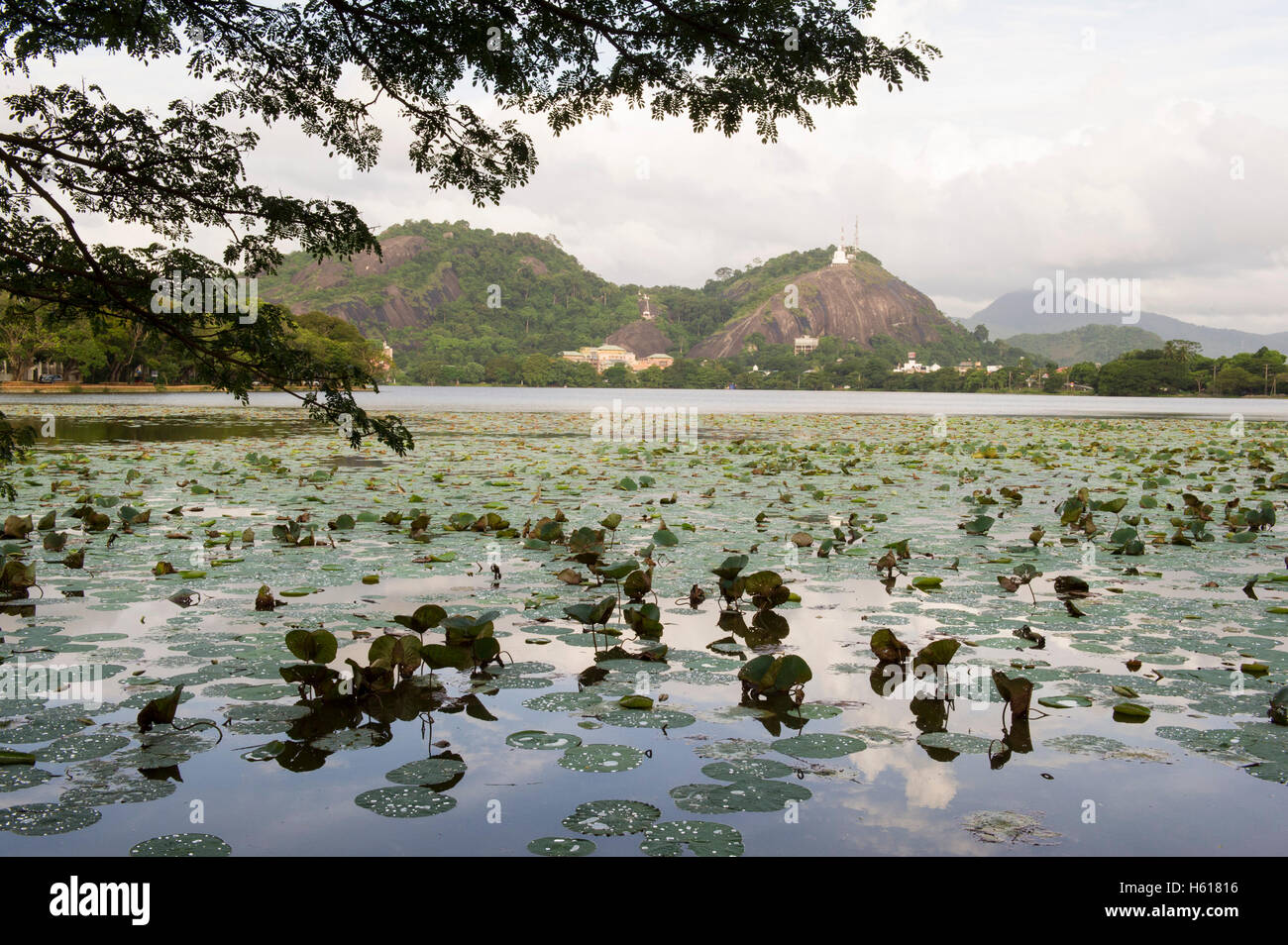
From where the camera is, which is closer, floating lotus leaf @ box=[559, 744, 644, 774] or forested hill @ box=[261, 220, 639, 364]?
floating lotus leaf @ box=[559, 744, 644, 774]

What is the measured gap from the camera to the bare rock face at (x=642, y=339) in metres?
182

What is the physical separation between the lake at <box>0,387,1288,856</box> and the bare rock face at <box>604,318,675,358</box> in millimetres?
172336

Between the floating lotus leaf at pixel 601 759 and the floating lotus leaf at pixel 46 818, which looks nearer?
the floating lotus leaf at pixel 46 818

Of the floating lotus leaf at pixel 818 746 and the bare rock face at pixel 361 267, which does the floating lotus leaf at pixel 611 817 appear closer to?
the floating lotus leaf at pixel 818 746

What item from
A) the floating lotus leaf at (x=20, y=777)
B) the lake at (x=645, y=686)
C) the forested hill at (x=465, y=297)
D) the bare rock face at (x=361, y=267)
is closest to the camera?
the lake at (x=645, y=686)

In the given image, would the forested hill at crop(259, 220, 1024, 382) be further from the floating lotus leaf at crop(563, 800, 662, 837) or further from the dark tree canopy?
the floating lotus leaf at crop(563, 800, 662, 837)

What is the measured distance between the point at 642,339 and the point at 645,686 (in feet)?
613

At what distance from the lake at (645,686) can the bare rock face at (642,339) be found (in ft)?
565

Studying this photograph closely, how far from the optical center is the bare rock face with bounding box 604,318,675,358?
18212 cm

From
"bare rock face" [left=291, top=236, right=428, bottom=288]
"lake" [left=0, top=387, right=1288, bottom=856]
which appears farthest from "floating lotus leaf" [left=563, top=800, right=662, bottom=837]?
"bare rock face" [left=291, top=236, right=428, bottom=288]

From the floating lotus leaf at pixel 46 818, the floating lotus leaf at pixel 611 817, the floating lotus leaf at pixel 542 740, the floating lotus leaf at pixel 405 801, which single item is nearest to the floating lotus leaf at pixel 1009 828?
the floating lotus leaf at pixel 611 817

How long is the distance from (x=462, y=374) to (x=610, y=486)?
108 meters

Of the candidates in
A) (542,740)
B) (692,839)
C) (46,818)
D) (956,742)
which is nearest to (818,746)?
(956,742)
